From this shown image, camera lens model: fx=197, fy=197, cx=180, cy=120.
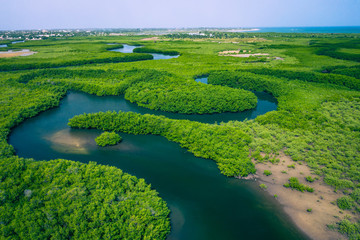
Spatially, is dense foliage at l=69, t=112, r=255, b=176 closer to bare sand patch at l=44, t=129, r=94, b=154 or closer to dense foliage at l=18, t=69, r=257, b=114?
bare sand patch at l=44, t=129, r=94, b=154

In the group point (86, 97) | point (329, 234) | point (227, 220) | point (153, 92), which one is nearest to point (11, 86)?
point (86, 97)

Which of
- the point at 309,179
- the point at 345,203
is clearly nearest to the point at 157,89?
the point at 309,179

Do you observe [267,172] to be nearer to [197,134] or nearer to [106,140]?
[197,134]

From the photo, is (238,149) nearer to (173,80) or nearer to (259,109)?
(259,109)

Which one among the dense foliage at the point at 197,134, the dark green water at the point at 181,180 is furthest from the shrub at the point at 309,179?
the dense foliage at the point at 197,134

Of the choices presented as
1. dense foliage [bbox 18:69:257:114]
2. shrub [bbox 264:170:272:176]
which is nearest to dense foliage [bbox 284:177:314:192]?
shrub [bbox 264:170:272:176]

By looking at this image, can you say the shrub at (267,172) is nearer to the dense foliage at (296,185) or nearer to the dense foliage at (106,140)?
the dense foliage at (296,185)
